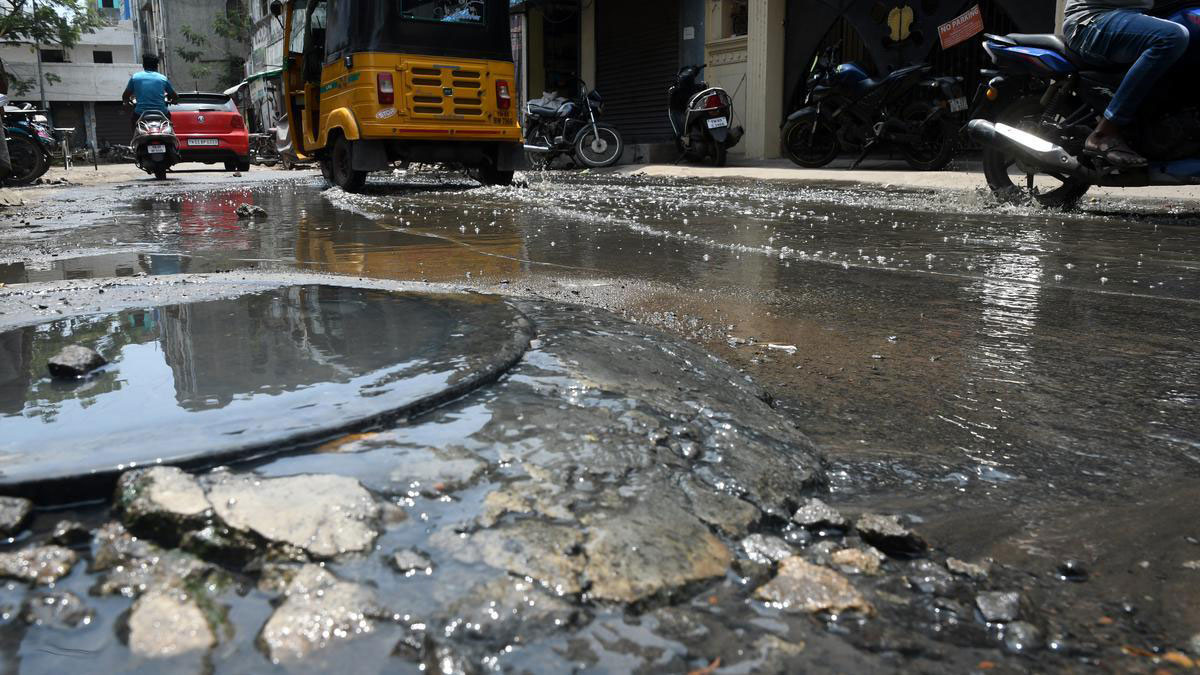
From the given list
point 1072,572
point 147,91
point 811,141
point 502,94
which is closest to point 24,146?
point 147,91

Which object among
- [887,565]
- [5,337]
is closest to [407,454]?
[887,565]

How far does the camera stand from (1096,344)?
8.21ft

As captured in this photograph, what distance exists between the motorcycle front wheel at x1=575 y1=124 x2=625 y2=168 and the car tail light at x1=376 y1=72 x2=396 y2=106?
19.3ft

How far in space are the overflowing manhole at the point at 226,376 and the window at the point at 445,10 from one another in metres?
6.66

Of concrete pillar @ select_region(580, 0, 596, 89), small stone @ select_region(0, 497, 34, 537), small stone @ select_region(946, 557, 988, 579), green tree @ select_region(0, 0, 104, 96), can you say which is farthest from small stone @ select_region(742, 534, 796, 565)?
green tree @ select_region(0, 0, 104, 96)

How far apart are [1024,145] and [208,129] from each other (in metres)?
15.2

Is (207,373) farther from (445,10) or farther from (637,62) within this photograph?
(637,62)

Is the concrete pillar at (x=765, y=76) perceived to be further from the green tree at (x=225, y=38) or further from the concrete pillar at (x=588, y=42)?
the green tree at (x=225, y=38)

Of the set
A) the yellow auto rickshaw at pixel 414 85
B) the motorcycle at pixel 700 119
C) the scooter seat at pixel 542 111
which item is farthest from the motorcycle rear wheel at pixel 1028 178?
the scooter seat at pixel 542 111

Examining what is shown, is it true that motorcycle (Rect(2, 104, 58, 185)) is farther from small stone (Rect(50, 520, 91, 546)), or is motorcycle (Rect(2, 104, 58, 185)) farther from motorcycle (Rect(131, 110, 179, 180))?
small stone (Rect(50, 520, 91, 546))

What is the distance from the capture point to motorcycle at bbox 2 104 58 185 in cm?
1224

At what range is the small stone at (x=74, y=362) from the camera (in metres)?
1.81

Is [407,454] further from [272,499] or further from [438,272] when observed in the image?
[438,272]

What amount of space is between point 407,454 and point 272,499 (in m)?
0.24
